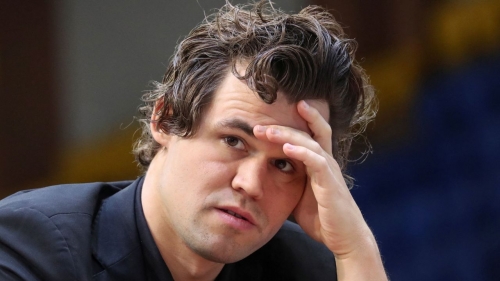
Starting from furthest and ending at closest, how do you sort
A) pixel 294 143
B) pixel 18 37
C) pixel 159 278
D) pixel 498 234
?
pixel 18 37 < pixel 498 234 < pixel 159 278 < pixel 294 143

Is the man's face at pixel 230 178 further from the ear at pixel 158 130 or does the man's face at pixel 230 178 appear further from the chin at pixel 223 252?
the ear at pixel 158 130

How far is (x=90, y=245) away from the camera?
7.47 feet

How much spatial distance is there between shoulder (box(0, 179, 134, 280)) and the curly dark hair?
416 mm

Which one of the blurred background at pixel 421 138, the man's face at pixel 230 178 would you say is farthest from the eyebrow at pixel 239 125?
the blurred background at pixel 421 138

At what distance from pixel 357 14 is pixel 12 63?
268cm

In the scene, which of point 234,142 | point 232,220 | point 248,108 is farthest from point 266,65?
point 232,220

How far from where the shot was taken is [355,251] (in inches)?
96.1

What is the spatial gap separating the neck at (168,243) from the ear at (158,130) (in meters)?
0.06

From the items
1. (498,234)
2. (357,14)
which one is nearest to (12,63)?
(357,14)

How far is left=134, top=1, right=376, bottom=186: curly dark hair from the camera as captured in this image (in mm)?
2283

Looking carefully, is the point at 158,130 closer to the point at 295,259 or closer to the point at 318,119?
the point at 318,119

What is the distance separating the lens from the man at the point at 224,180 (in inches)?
87.1

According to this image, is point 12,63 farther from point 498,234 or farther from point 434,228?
point 498,234

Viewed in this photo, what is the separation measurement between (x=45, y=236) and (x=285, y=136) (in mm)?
778
